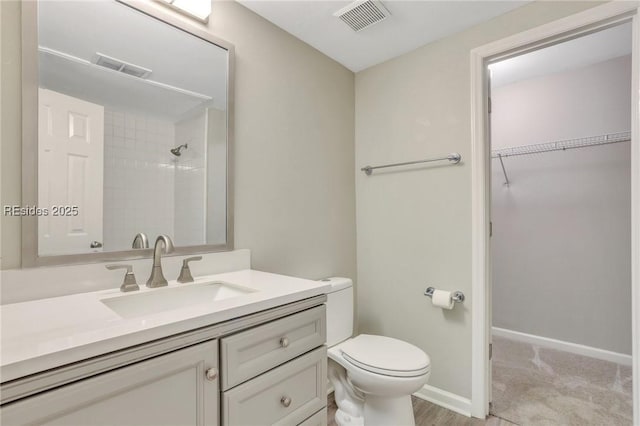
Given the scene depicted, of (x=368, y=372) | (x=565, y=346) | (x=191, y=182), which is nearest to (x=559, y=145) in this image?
(x=565, y=346)

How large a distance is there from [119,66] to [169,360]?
109cm

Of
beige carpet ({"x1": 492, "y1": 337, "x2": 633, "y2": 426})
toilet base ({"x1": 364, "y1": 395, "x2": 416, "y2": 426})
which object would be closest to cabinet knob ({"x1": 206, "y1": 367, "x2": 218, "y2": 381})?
toilet base ({"x1": 364, "y1": 395, "x2": 416, "y2": 426})

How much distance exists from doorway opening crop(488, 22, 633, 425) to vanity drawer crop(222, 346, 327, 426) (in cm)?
149

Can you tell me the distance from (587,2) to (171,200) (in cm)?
212

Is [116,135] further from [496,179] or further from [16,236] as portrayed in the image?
[496,179]

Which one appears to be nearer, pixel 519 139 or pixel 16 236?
pixel 16 236

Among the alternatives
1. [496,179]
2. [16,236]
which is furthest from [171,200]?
[496,179]

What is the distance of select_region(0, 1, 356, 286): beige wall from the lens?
1582mm

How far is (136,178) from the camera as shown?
3.99 ft

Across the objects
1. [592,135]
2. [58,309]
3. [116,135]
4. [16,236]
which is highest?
[592,135]

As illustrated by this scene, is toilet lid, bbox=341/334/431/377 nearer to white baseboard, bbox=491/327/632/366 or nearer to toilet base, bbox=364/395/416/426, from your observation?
toilet base, bbox=364/395/416/426

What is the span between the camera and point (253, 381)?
888 millimetres

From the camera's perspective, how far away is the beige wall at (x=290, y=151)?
1582mm

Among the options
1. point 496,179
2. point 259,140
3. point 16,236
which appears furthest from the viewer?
point 496,179
